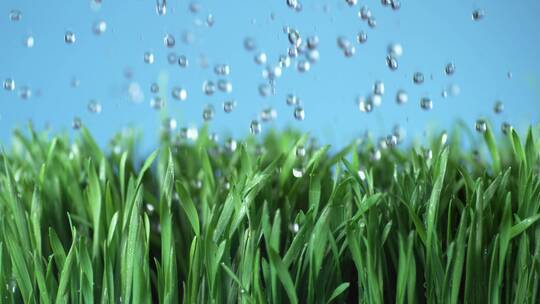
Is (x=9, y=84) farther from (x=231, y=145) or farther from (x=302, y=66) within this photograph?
(x=302, y=66)

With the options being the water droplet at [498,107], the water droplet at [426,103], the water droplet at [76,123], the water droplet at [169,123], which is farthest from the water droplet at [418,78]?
the water droplet at [76,123]

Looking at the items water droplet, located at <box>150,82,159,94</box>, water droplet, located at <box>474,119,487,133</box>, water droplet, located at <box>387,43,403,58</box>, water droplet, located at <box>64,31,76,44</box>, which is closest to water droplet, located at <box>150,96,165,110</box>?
water droplet, located at <box>150,82,159,94</box>

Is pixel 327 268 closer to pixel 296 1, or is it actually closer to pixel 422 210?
pixel 422 210

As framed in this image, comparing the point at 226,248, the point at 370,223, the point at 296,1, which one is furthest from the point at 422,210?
the point at 296,1

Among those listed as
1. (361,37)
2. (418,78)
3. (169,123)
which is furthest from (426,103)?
(169,123)

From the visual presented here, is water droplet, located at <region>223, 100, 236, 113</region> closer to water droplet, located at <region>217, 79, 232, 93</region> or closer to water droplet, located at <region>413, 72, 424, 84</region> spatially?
water droplet, located at <region>217, 79, 232, 93</region>

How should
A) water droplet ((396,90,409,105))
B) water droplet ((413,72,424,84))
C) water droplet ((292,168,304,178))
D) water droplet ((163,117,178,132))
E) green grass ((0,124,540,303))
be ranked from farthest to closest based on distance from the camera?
water droplet ((163,117,178,132)) → water droplet ((396,90,409,105)) → water droplet ((413,72,424,84)) → water droplet ((292,168,304,178)) → green grass ((0,124,540,303))
